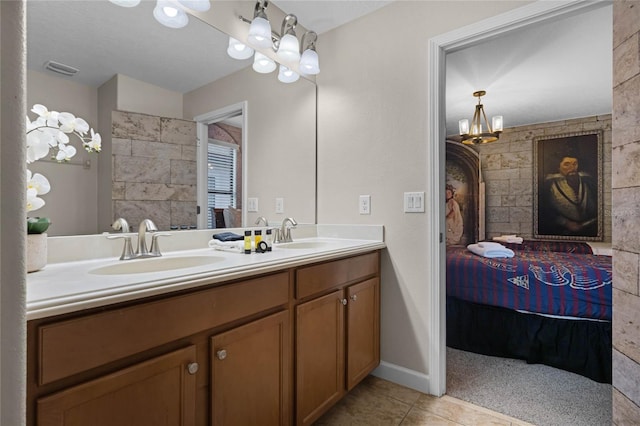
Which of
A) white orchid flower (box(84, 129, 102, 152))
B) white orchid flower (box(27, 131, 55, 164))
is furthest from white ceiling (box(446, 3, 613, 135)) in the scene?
white orchid flower (box(27, 131, 55, 164))

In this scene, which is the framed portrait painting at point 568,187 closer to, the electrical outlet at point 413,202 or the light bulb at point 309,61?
the electrical outlet at point 413,202

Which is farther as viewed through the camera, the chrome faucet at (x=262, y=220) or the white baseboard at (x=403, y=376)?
the chrome faucet at (x=262, y=220)

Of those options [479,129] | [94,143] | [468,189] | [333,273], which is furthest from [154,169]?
[468,189]

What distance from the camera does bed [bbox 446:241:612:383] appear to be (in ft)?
6.75

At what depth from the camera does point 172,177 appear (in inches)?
59.9

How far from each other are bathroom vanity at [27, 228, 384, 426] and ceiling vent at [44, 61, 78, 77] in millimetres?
699

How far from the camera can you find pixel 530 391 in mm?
1877

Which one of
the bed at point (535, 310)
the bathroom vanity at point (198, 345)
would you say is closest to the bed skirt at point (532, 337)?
the bed at point (535, 310)

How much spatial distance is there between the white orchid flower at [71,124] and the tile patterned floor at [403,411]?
5.42ft

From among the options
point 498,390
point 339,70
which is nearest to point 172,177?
point 339,70

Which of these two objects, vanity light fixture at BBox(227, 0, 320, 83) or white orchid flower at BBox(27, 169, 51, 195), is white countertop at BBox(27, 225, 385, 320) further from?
vanity light fixture at BBox(227, 0, 320, 83)

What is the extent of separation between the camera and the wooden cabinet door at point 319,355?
135 centimetres

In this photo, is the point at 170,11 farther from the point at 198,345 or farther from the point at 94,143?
the point at 198,345

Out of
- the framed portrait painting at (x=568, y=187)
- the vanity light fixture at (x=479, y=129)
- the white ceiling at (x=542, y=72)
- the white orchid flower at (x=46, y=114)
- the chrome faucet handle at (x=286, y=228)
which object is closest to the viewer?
the white orchid flower at (x=46, y=114)
